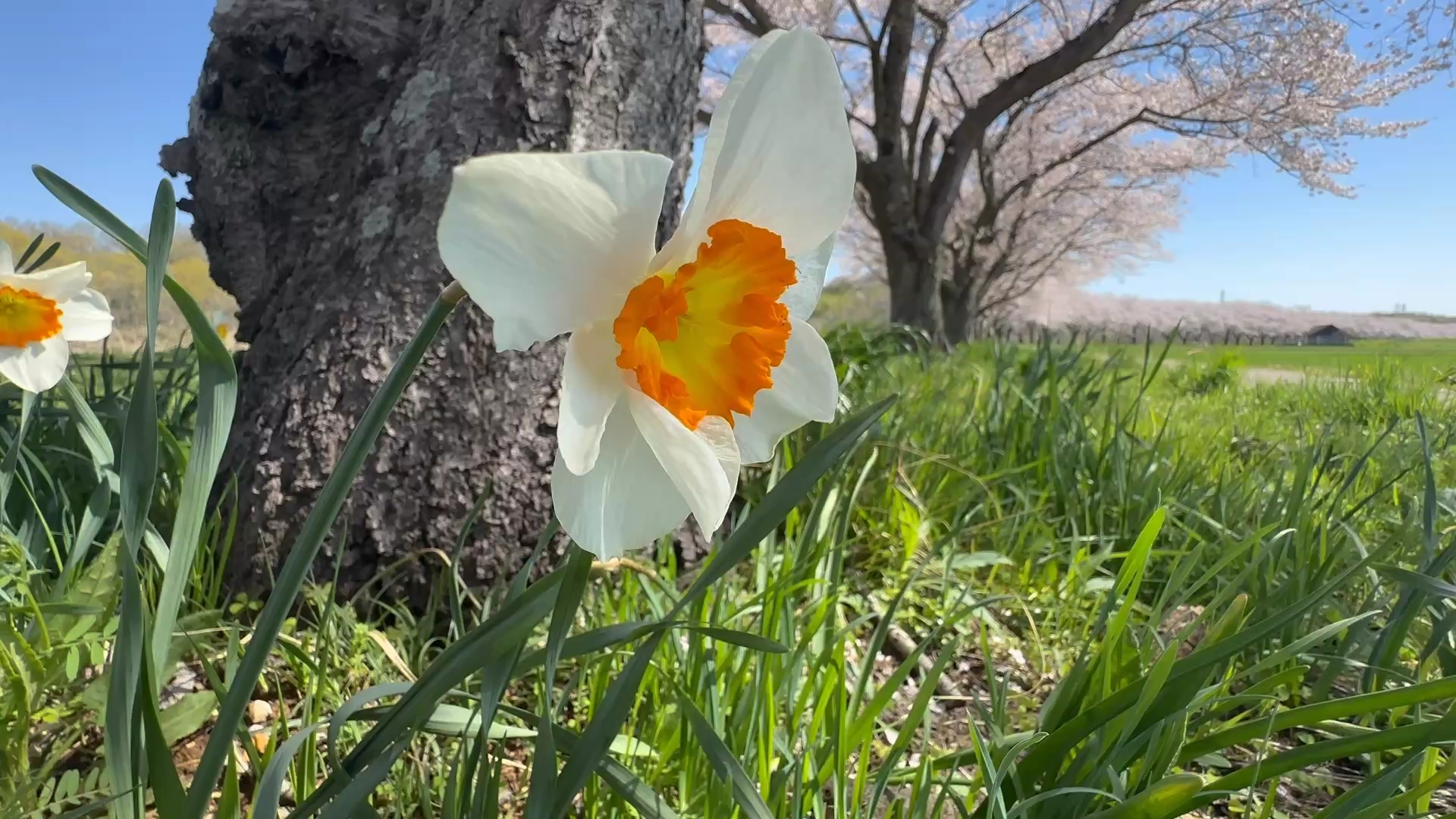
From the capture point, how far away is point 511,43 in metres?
0.94

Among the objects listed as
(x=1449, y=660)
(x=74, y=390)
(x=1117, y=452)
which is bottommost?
(x=1449, y=660)

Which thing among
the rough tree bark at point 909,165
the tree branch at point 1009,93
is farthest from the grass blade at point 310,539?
the tree branch at point 1009,93

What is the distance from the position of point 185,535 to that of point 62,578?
0.50m

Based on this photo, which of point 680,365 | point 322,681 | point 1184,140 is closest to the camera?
point 680,365

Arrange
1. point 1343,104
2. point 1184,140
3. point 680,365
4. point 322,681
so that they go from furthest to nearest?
point 1184,140 → point 1343,104 → point 322,681 → point 680,365

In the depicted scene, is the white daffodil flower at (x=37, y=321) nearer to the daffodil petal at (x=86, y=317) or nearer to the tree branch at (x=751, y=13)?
the daffodil petal at (x=86, y=317)

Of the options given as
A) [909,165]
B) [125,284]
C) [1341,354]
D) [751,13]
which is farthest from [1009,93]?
[125,284]

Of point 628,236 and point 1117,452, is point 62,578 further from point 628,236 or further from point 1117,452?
point 1117,452

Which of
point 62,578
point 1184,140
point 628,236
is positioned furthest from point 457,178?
point 1184,140

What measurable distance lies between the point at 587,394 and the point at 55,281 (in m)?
0.86

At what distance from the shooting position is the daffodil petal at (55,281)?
2.72 feet

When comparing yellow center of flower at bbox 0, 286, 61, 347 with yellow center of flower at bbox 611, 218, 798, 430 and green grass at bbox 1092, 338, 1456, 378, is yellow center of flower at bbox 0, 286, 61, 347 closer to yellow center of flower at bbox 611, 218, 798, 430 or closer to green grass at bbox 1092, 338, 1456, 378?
yellow center of flower at bbox 611, 218, 798, 430

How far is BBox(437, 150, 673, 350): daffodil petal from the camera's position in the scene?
280mm

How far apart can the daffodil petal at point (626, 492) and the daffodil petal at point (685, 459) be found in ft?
0.03
